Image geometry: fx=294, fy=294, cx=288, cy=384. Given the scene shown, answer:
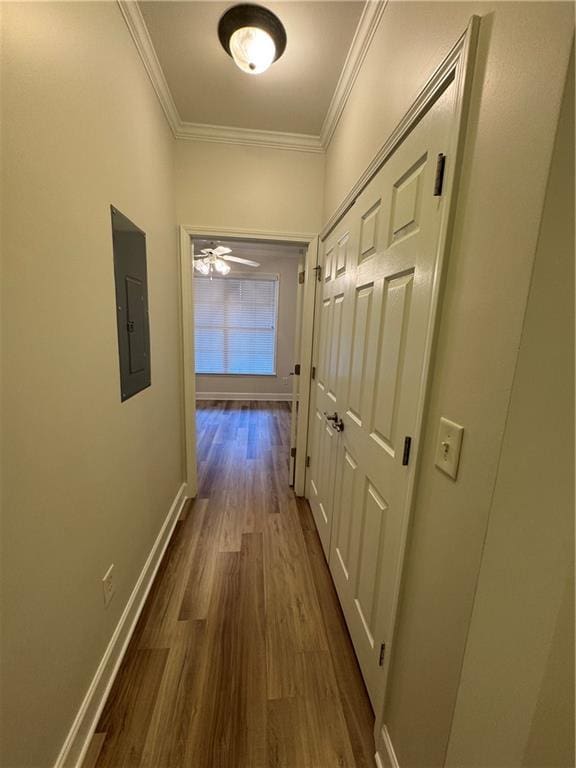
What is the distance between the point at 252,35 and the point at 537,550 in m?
2.00

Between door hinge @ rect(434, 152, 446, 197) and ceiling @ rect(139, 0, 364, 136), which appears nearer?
door hinge @ rect(434, 152, 446, 197)

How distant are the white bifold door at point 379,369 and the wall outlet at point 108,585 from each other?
3.37ft

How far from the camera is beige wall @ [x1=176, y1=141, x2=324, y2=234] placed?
6.65ft

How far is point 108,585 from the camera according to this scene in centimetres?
117

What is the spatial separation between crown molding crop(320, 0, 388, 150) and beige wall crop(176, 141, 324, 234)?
30 centimetres

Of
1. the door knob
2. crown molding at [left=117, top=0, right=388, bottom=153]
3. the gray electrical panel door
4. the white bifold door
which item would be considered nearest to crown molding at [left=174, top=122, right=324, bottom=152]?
crown molding at [left=117, top=0, right=388, bottom=153]

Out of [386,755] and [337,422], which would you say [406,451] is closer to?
[337,422]

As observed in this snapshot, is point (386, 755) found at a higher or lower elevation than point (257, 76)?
lower

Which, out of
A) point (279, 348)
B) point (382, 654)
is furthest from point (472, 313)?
point (279, 348)

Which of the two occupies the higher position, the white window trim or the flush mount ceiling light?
the flush mount ceiling light

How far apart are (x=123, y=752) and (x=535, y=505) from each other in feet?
4.88

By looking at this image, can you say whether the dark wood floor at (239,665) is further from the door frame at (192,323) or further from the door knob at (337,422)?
the door knob at (337,422)

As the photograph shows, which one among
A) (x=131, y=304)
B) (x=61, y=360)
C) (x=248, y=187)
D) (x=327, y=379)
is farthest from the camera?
(x=248, y=187)

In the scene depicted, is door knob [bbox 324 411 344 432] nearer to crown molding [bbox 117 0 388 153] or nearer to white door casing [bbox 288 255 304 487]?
white door casing [bbox 288 255 304 487]
